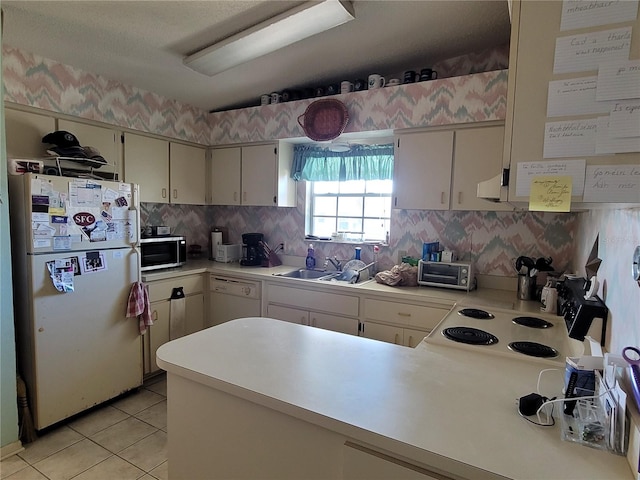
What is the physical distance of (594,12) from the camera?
0.84 m

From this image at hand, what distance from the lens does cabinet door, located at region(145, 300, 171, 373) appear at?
3.04m

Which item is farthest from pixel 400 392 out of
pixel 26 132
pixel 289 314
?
pixel 26 132

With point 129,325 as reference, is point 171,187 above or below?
above

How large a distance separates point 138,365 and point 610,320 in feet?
10.1

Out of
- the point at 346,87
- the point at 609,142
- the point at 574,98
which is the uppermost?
the point at 346,87

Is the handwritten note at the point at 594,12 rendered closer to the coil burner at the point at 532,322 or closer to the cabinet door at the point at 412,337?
the coil burner at the point at 532,322

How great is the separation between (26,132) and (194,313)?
76.8 inches

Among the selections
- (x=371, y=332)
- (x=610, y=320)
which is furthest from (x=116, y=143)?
(x=610, y=320)

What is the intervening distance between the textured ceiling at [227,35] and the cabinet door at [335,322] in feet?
6.86

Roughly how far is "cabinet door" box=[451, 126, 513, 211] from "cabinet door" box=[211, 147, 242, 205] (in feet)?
7.09

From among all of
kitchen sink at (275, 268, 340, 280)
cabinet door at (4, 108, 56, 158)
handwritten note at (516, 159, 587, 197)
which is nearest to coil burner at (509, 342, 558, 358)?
handwritten note at (516, 159, 587, 197)

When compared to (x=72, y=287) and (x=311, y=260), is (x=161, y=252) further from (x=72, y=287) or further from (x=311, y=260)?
(x=311, y=260)

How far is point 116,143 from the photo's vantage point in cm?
308

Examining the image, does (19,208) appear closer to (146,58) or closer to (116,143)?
(116,143)
